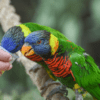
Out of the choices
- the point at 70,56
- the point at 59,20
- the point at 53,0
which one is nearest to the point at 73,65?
the point at 70,56

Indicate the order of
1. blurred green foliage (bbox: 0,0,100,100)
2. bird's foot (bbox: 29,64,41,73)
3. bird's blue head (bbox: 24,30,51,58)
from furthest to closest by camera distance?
blurred green foliage (bbox: 0,0,100,100)
bird's foot (bbox: 29,64,41,73)
bird's blue head (bbox: 24,30,51,58)

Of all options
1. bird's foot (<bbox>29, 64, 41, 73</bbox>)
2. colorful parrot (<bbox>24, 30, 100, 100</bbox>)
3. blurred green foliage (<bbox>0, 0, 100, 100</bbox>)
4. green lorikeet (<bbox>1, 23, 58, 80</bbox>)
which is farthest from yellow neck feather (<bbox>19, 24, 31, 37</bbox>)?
blurred green foliage (<bbox>0, 0, 100, 100</bbox>)

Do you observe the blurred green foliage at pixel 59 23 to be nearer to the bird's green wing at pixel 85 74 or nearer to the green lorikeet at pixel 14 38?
the bird's green wing at pixel 85 74

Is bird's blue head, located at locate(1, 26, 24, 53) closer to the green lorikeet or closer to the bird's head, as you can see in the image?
the green lorikeet

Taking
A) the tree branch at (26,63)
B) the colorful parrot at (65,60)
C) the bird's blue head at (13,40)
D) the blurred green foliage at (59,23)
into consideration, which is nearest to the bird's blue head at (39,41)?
the colorful parrot at (65,60)

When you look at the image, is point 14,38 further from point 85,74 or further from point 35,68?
point 85,74

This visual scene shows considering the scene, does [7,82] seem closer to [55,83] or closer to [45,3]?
[55,83]

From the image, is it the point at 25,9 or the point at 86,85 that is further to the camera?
the point at 25,9
